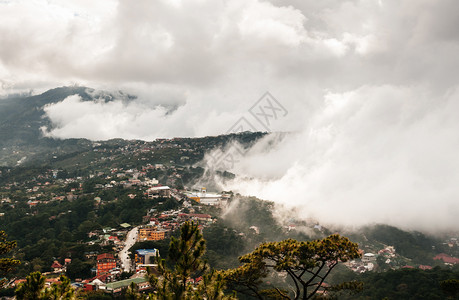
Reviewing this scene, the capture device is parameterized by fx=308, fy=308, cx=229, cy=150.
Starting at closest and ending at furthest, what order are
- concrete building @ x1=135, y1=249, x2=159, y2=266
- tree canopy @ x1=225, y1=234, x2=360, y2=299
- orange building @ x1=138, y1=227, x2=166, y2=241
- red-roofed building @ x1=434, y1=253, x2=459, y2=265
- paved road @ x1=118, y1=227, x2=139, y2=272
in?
tree canopy @ x1=225, y1=234, x2=360, y2=299, paved road @ x1=118, y1=227, x2=139, y2=272, concrete building @ x1=135, y1=249, x2=159, y2=266, orange building @ x1=138, y1=227, x2=166, y2=241, red-roofed building @ x1=434, y1=253, x2=459, y2=265

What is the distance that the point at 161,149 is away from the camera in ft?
544

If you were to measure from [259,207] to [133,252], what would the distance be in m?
45.7

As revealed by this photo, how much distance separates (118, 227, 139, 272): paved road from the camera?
44.0 m

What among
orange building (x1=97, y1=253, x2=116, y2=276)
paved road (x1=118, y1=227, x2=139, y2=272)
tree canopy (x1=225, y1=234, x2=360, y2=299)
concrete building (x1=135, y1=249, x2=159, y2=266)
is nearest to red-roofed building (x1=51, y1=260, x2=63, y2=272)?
orange building (x1=97, y1=253, x2=116, y2=276)

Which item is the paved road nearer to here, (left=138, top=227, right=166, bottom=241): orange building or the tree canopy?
(left=138, top=227, right=166, bottom=241): orange building

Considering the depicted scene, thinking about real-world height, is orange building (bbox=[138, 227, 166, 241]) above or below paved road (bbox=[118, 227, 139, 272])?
above

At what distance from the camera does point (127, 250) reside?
51375 mm

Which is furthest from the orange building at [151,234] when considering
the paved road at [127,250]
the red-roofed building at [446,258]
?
the red-roofed building at [446,258]

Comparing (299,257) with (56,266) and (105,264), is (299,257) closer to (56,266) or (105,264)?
(105,264)

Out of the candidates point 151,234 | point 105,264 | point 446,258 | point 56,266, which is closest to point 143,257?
point 105,264

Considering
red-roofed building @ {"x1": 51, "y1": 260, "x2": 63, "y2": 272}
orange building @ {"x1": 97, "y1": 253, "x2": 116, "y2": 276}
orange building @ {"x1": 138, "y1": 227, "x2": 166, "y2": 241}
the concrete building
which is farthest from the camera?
orange building @ {"x1": 138, "y1": 227, "x2": 166, "y2": 241}

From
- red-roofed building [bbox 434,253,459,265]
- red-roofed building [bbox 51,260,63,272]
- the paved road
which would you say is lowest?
red-roofed building [bbox 434,253,459,265]

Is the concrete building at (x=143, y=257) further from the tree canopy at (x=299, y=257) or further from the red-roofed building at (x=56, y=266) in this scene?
the tree canopy at (x=299, y=257)

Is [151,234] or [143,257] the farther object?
[151,234]
